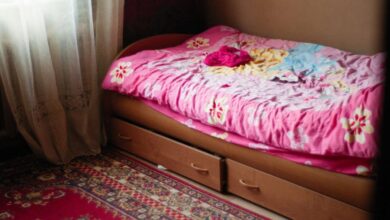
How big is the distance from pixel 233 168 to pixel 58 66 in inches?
51.5

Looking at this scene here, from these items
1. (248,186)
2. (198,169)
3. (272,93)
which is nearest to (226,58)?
(272,93)

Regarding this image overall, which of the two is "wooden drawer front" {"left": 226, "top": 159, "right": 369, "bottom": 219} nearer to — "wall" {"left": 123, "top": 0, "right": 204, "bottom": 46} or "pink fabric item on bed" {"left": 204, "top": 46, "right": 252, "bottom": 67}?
"pink fabric item on bed" {"left": 204, "top": 46, "right": 252, "bottom": 67}

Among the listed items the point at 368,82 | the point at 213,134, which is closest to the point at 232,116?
the point at 213,134

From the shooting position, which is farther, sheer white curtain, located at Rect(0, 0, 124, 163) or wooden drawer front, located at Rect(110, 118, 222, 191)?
sheer white curtain, located at Rect(0, 0, 124, 163)

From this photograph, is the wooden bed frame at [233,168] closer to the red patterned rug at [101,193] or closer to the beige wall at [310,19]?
the red patterned rug at [101,193]

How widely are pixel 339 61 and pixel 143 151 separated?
4.30 ft

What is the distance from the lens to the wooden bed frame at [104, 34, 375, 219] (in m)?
2.03

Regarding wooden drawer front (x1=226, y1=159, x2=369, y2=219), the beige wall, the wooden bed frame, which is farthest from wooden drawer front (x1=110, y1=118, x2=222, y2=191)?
the beige wall

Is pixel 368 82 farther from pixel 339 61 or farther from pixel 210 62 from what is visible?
pixel 210 62

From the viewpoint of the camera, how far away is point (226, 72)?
112 inches

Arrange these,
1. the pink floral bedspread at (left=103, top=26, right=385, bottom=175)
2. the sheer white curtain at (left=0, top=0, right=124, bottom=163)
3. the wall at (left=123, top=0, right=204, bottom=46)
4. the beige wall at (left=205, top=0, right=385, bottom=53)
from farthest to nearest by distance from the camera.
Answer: the wall at (left=123, top=0, right=204, bottom=46) → the beige wall at (left=205, top=0, right=385, bottom=53) → the sheer white curtain at (left=0, top=0, right=124, bottom=163) → the pink floral bedspread at (left=103, top=26, right=385, bottom=175)

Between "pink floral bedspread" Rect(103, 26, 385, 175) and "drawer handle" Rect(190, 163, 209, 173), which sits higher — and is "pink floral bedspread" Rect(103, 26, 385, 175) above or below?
above

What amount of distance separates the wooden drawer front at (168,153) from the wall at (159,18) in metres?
0.75

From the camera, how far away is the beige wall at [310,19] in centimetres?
296
